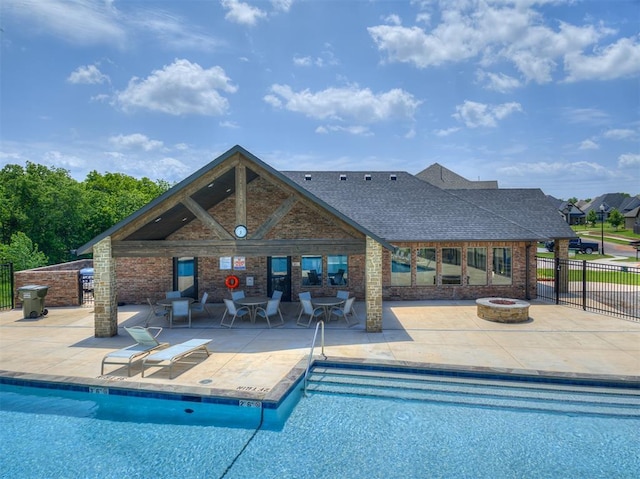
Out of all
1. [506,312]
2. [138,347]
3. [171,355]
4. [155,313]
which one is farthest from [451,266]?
[138,347]

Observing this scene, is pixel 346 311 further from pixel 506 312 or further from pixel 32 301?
pixel 32 301

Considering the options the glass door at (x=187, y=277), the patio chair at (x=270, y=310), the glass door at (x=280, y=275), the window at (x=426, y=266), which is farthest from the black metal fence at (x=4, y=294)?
the window at (x=426, y=266)

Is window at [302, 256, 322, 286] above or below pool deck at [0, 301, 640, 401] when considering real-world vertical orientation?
above

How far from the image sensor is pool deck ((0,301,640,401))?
26.1 ft

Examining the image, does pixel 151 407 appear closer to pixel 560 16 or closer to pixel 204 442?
pixel 204 442

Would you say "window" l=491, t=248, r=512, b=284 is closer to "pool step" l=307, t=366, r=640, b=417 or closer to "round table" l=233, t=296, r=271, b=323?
"pool step" l=307, t=366, r=640, b=417

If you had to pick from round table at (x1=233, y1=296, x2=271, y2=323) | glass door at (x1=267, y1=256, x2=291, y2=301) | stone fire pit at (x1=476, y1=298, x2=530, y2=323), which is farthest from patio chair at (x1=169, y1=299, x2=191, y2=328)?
stone fire pit at (x1=476, y1=298, x2=530, y2=323)

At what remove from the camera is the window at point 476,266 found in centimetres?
1694

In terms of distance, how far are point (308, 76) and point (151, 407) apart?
13605 mm

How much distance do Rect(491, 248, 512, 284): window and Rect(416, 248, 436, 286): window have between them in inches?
107

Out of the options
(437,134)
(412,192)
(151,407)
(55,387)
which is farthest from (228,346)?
(437,134)

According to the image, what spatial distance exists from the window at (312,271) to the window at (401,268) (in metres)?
3.18

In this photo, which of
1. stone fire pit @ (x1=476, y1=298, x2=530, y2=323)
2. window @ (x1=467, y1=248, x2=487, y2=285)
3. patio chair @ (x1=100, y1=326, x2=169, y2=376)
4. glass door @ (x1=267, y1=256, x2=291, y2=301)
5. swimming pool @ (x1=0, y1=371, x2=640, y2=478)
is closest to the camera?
swimming pool @ (x1=0, y1=371, x2=640, y2=478)

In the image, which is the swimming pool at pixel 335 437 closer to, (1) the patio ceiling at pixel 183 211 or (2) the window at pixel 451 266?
(1) the patio ceiling at pixel 183 211
